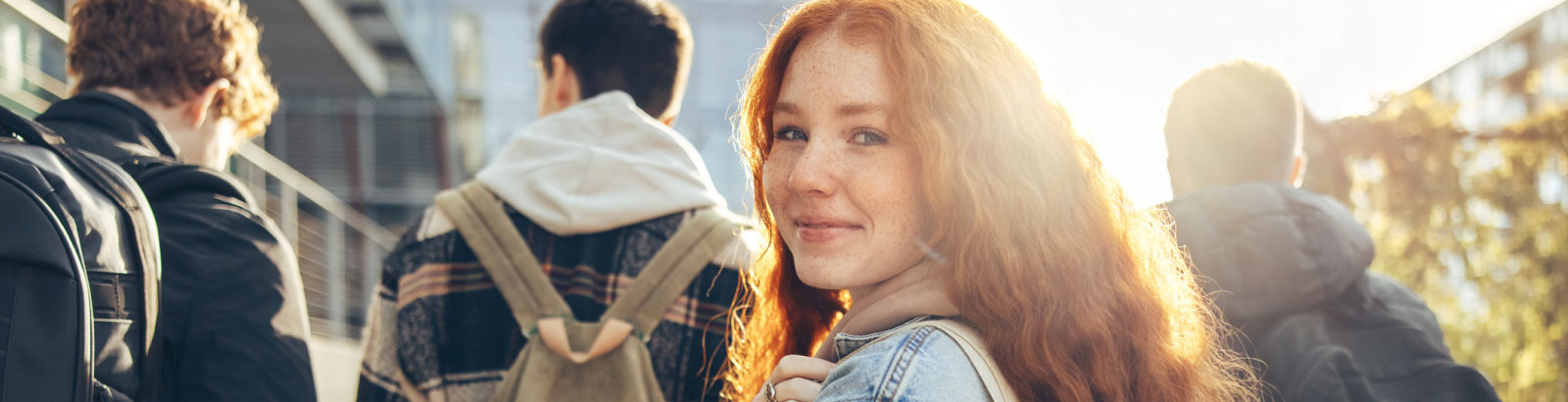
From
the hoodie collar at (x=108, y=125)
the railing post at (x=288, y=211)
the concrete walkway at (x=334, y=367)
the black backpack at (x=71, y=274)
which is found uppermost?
the hoodie collar at (x=108, y=125)

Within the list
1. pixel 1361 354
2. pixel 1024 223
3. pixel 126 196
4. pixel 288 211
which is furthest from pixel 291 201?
pixel 1024 223

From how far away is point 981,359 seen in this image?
123 cm

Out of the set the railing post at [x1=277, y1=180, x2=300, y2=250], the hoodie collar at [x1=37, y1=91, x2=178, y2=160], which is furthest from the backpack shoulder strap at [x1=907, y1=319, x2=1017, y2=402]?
the railing post at [x1=277, y1=180, x2=300, y2=250]

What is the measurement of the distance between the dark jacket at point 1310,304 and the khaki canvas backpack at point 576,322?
96 centimetres

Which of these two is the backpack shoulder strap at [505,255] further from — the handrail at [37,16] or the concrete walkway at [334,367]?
the concrete walkway at [334,367]

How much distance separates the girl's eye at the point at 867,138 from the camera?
1383 millimetres

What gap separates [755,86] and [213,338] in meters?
1.04

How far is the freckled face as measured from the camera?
136cm

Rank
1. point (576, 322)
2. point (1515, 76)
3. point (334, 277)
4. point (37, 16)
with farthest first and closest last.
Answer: point (1515, 76) < point (334, 277) < point (37, 16) < point (576, 322)

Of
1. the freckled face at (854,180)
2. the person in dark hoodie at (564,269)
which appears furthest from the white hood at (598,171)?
the freckled face at (854,180)

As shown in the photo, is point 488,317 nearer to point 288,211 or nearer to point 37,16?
point 37,16

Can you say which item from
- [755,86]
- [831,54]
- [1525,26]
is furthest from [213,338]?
[1525,26]

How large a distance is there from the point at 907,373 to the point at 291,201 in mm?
7082

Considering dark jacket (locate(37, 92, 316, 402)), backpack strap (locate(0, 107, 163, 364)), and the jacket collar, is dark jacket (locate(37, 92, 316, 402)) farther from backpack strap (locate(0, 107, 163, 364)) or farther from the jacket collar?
the jacket collar
